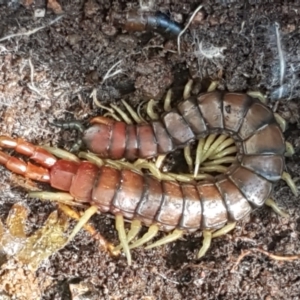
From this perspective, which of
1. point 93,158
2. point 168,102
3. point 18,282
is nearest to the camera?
point 18,282

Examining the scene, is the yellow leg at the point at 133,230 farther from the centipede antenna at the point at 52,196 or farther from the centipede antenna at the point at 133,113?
the centipede antenna at the point at 133,113

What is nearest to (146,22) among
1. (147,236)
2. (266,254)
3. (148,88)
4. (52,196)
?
(148,88)

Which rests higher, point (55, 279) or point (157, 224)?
point (157, 224)

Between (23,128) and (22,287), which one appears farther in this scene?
(23,128)

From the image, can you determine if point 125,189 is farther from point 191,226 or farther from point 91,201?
point 191,226

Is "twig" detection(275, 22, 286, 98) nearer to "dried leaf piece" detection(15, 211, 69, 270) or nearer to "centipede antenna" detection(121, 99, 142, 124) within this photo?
"centipede antenna" detection(121, 99, 142, 124)

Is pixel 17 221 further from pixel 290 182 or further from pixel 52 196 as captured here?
pixel 290 182

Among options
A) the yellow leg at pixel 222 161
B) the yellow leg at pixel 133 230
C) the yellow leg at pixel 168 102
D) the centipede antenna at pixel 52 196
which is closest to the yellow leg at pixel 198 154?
the yellow leg at pixel 222 161

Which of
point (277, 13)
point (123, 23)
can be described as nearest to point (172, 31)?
point (123, 23)
